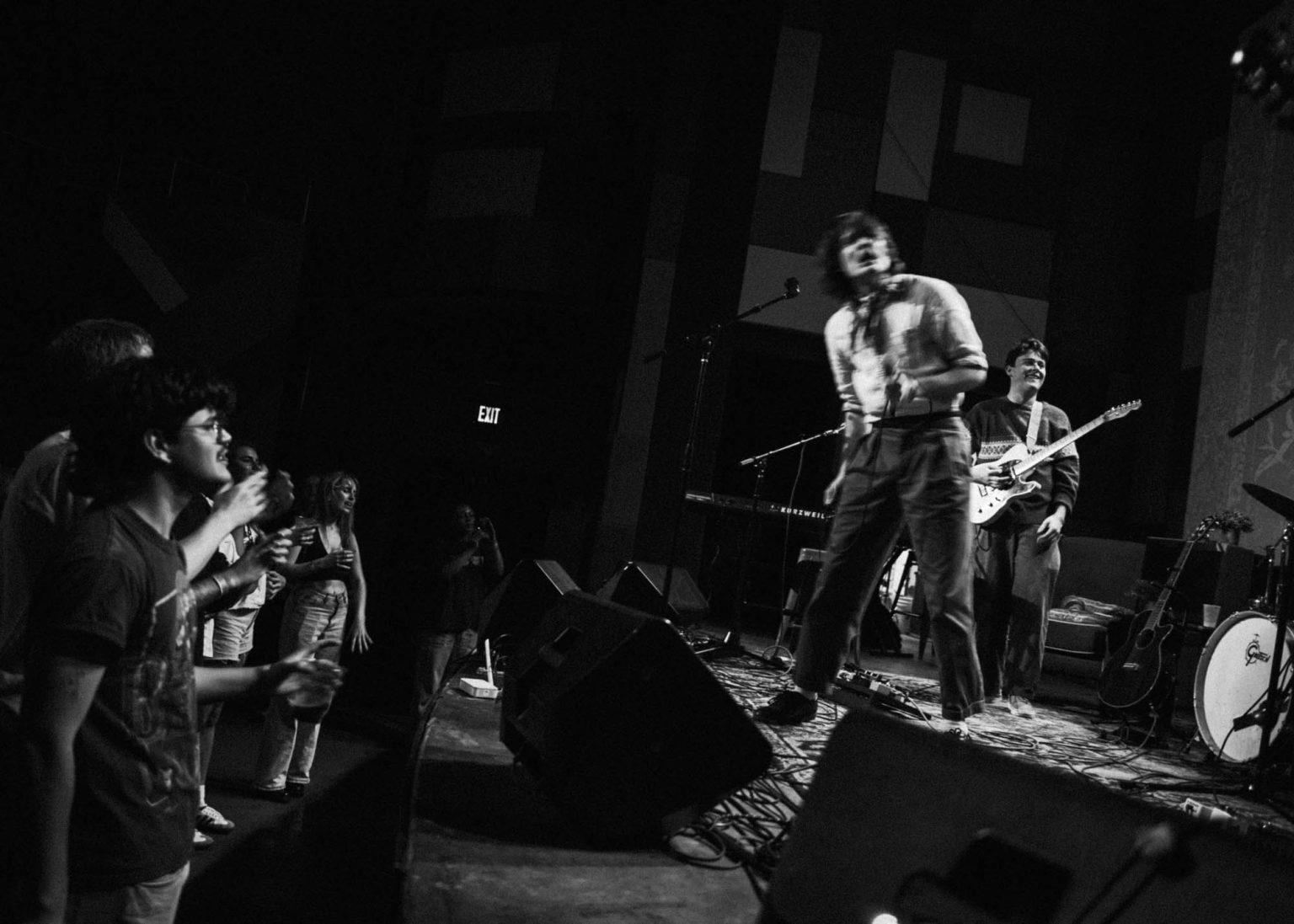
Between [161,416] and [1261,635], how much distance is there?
15.0 ft

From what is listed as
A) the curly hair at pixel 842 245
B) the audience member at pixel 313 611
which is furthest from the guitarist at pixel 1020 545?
the audience member at pixel 313 611

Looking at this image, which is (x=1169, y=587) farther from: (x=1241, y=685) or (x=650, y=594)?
(x=650, y=594)

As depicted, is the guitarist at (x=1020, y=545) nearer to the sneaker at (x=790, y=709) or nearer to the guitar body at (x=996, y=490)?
the guitar body at (x=996, y=490)

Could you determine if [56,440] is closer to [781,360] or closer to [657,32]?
[781,360]

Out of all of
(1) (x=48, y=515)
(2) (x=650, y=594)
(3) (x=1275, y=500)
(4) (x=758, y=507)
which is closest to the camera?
(1) (x=48, y=515)

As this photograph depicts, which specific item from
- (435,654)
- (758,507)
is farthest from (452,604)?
(758,507)

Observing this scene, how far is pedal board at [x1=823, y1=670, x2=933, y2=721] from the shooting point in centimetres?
361

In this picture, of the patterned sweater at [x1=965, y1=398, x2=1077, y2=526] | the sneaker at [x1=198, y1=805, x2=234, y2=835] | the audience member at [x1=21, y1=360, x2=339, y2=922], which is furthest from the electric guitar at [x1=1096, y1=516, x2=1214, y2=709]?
the sneaker at [x1=198, y1=805, x2=234, y2=835]

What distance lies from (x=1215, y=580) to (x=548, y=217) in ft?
23.9

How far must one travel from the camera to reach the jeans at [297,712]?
536cm

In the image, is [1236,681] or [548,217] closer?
[1236,681]

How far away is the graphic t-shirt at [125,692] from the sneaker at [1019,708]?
3.99 meters

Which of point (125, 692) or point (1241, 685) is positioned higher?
point (1241, 685)

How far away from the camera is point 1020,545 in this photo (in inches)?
186
